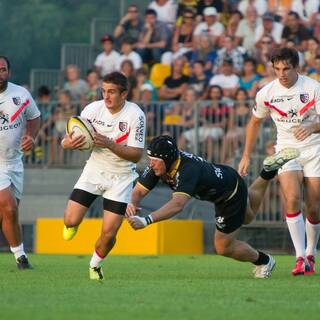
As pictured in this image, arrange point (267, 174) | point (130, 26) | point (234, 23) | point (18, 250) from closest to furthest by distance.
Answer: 1. point (267, 174)
2. point (18, 250)
3. point (234, 23)
4. point (130, 26)

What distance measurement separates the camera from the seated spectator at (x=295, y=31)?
24.5m

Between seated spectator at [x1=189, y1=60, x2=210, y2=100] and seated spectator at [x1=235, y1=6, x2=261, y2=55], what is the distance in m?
0.97

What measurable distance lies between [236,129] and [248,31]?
123 inches

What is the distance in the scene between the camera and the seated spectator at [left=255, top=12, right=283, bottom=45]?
24.6m

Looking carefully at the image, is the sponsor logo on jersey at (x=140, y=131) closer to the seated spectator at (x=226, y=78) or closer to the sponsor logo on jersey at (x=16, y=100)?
the sponsor logo on jersey at (x=16, y=100)

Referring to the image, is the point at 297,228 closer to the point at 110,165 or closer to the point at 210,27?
the point at 110,165

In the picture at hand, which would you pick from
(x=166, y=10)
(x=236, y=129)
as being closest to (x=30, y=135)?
(x=236, y=129)

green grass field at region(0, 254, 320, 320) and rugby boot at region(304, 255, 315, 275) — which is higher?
green grass field at region(0, 254, 320, 320)

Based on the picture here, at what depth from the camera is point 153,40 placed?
25594mm

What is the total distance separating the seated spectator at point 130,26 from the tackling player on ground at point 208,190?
12.6 meters

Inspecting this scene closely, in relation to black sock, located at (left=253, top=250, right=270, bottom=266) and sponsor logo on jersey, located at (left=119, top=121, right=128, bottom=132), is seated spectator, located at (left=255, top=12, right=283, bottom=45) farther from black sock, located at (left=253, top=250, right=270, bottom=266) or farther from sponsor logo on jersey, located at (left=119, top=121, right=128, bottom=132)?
sponsor logo on jersey, located at (left=119, top=121, right=128, bottom=132)

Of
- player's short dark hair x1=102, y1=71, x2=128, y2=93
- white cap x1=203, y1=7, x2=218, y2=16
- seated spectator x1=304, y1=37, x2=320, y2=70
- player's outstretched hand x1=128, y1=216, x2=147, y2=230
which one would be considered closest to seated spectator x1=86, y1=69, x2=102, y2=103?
white cap x1=203, y1=7, x2=218, y2=16

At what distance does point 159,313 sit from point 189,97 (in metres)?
14.4

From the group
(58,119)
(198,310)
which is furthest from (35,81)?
(198,310)
